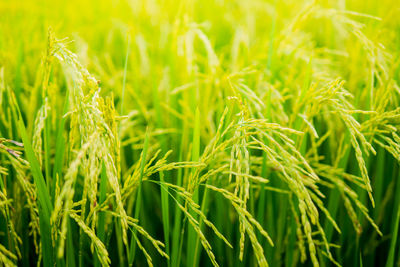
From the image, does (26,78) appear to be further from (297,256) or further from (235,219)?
(297,256)

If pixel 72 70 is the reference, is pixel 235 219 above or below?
below

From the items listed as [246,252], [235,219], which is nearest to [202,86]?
[235,219]

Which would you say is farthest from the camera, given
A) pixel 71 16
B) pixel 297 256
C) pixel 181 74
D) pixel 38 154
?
pixel 71 16

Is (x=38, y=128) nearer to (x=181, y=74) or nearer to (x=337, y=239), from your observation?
(x=181, y=74)

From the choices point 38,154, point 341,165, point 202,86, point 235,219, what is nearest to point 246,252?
point 235,219

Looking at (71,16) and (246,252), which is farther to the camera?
(71,16)

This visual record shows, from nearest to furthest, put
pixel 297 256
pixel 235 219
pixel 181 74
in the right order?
pixel 297 256, pixel 235 219, pixel 181 74

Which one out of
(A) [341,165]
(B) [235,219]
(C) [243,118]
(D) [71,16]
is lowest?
(B) [235,219]
